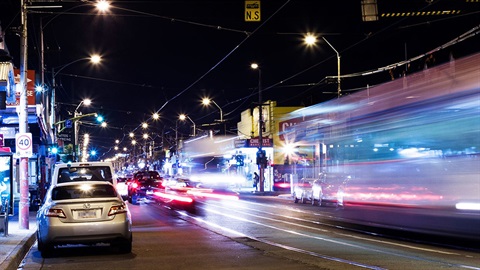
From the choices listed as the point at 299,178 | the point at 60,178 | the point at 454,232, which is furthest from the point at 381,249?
the point at 299,178

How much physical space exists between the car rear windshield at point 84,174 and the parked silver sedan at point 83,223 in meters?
4.62

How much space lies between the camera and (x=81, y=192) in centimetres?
1517

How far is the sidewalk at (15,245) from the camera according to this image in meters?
12.8

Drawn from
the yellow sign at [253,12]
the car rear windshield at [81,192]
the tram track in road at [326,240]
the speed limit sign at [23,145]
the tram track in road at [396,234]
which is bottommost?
the tram track in road at [396,234]

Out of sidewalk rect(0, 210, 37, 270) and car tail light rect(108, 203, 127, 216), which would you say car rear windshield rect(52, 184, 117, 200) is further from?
sidewalk rect(0, 210, 37, 270)

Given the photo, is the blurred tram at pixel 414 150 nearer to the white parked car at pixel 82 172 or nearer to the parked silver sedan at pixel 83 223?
the parked silver sedan at pixel 83 223

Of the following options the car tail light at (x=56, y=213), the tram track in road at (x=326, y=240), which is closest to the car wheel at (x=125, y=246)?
the car tail light at (x=56, y=213)

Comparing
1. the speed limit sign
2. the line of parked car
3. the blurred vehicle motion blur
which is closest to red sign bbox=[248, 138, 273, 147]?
the blurred vehicle motion blur

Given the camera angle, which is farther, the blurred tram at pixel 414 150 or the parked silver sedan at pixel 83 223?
the parked silver sedan at pixel 83 223

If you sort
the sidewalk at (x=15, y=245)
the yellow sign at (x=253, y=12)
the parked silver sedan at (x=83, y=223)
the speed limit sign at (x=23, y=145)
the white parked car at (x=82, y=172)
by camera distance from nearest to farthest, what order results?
1. the sidewalk at (x=15, y=245)
2. the parked silver sedan at (x=83, y=223)
3. the white parked car at (x=82, y=172)
4. the speed limit sign at (x=23, y=145)
5. the yellow sign at (x=253, y=12)

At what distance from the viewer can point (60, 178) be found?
19.4 m

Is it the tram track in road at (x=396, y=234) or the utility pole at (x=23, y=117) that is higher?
the utility pole at (x=23, y=117)

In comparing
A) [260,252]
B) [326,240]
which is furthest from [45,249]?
[326,240]

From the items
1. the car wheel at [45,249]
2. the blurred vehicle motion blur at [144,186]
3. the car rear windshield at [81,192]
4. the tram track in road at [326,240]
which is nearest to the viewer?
the tram track in road at [326,240]
